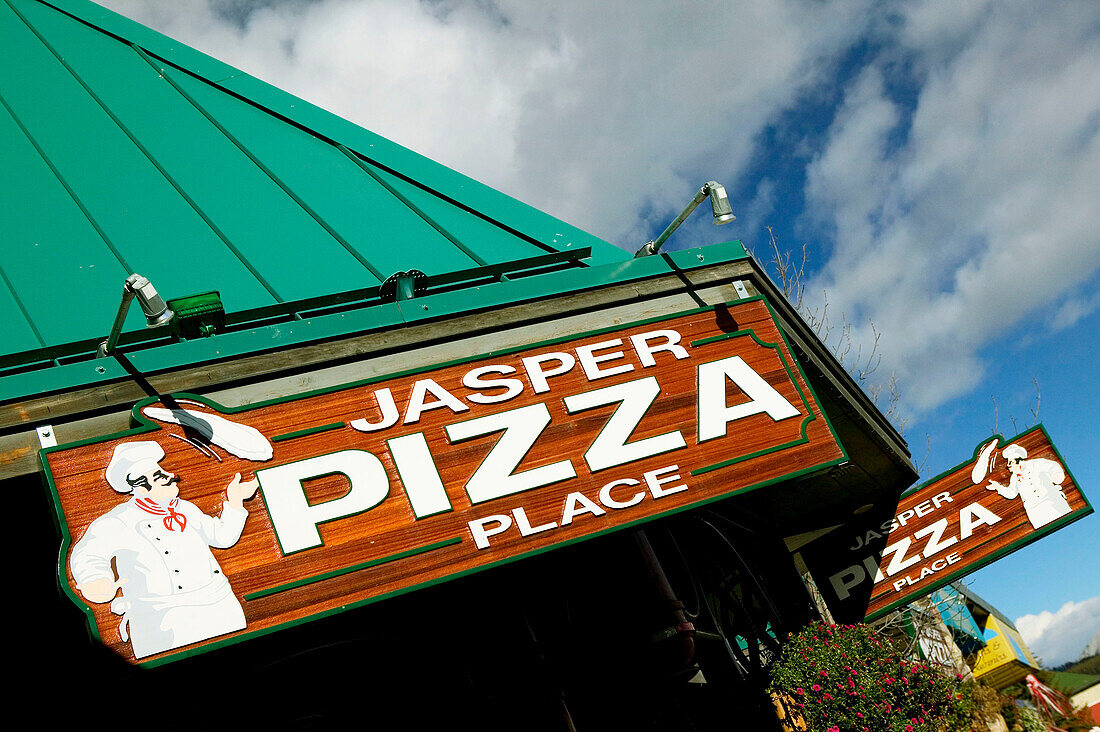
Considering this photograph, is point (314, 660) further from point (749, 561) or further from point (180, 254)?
point (749, 561)

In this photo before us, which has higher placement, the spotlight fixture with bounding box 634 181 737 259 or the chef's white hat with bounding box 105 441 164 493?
the spotlight fixture with bounding box 634 181 737 259

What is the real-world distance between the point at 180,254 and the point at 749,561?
20.2 feet

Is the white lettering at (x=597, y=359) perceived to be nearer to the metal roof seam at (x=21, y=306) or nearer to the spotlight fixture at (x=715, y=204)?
the spotlight fixture at (x=715, y=204)

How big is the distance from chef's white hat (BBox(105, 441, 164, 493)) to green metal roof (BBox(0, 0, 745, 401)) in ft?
1.42

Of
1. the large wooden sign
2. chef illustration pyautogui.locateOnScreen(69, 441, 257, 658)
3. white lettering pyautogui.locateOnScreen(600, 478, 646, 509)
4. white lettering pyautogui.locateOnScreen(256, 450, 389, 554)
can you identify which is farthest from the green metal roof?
the large wooden sign

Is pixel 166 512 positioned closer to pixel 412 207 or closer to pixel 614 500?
pixel 614 500

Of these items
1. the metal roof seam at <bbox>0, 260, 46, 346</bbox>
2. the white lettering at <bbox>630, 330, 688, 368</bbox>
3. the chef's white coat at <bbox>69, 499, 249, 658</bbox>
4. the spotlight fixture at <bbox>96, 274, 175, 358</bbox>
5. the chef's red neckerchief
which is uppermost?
the metal roof seam at <bbox>0, 260, 46, 346</bbox>

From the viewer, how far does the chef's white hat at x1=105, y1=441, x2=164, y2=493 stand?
12.9 feet

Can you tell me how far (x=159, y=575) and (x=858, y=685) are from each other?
4894mm

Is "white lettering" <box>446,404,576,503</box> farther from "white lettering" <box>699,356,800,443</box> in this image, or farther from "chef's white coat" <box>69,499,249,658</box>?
"chef's white coat" <box>69,499,249,658</box>

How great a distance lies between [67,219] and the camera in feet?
19.3

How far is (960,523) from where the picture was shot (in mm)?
7418

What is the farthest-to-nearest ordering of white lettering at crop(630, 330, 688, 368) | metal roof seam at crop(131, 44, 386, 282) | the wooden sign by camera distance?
metal roof seam at crop(131, 44, 386, 282) → white lettering at crop(630, 330, 688, 368) → the wooden sign

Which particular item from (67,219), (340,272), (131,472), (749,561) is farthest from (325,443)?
(749,561)
